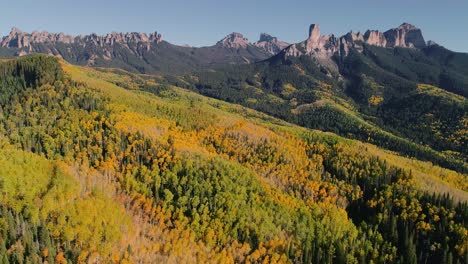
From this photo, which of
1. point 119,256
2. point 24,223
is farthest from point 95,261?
point 24,223

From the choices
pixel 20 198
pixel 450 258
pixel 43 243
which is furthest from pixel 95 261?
pixel 450 258

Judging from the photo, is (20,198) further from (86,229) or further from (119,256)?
(119,256)

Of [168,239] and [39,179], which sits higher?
[39,179]

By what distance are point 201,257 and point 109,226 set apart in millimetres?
43683

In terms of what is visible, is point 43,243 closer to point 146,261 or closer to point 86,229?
point 86,229

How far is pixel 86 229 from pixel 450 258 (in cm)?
16334

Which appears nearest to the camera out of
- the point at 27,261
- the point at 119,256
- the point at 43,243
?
the point at 27,261

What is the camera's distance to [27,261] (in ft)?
466

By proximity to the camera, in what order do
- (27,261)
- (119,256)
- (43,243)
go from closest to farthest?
1. (27,261)
2. (43,243)
3. (119,256)

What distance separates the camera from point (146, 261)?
178 m

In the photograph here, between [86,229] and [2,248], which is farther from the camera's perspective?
[86,229]

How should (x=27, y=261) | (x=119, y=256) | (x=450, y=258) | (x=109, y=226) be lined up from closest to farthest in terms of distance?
(x=27, y=261)
(x=119, y=256)
(x=109, y=226)
(x=450, y=258)

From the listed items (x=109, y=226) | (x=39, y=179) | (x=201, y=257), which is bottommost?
(x=201, y=257)

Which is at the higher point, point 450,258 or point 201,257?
point 450,258
